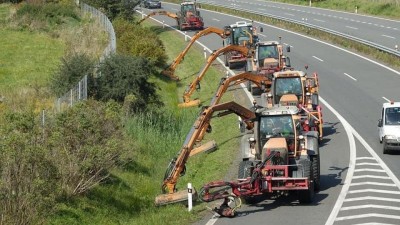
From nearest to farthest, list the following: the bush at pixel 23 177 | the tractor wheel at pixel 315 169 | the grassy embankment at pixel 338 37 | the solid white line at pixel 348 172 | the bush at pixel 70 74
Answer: the bush at pixel 23 177 → the solid white line at pixel 348 172 → the tractor wheel at pixel 315 169 → the bush at pixel 70 74 → the grassy embankment at pixel 338 37

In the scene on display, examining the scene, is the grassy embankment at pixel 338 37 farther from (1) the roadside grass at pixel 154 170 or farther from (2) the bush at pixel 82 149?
(2) the bush at pixel 82 149

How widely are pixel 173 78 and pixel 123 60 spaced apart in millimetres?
9783

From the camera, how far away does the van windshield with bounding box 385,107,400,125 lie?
2870cm

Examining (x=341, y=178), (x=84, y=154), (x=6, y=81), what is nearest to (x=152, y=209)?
(x=84, y=154)

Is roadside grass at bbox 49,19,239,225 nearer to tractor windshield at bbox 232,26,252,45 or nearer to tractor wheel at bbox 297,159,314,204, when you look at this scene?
tractor wheel at bbox 297,159,314,204

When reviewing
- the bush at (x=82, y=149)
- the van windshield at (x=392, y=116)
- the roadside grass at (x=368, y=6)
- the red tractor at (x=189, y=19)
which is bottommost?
the roadside grass at (x=368, y=6)

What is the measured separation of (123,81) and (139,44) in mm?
12986

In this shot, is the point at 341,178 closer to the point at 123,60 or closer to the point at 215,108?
the point at 215,108

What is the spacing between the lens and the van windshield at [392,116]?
94.2ft

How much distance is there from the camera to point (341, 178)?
24844 millimetres

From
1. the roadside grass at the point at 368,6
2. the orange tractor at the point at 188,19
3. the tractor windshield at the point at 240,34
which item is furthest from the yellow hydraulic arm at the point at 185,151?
the roadside grass at the point at 368,6

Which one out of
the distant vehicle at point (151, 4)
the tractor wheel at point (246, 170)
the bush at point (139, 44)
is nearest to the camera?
the tractor wheel at point (246, 170)

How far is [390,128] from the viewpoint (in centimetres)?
2802

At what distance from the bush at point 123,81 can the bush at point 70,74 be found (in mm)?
740
